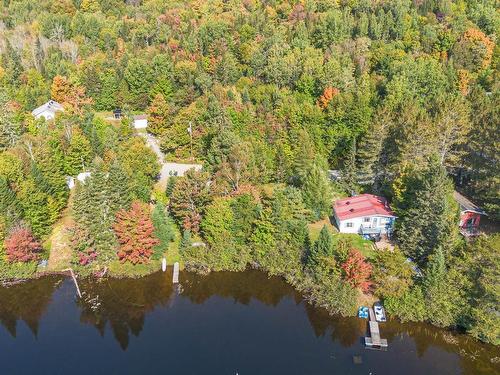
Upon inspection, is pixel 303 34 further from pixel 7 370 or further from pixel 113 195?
pixel 7 370

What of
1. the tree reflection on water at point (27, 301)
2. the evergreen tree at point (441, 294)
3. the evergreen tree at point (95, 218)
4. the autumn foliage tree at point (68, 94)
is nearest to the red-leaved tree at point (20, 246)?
the tree reflection on water at point (27, 301)

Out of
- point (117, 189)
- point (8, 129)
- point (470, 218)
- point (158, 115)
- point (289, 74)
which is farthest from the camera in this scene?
point (289, 74)

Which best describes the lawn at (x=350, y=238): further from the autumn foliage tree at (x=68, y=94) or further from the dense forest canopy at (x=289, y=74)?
the autumn foliage tree at (x=68, y=94)

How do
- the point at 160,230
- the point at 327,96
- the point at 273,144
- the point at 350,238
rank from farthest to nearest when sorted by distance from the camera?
the point at 327,96 < the point at 273,144 < the point at 350,238 < the point at 160,230

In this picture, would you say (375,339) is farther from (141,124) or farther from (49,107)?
(49,107)

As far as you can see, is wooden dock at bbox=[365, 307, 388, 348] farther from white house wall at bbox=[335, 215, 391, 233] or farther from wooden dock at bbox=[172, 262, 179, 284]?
wooden dock at bbox=[172, 262, 179, 284]

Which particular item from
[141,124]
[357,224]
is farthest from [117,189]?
[141,124]
